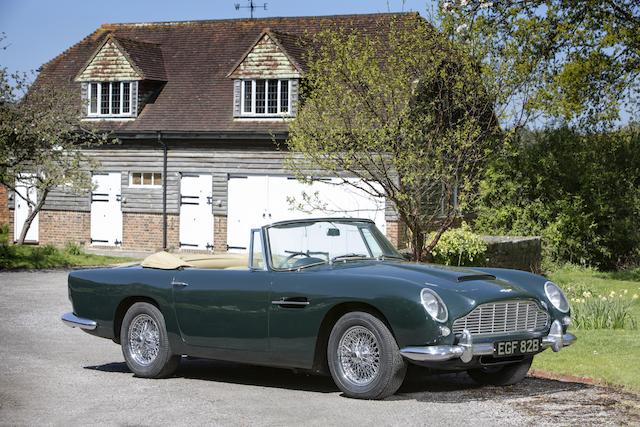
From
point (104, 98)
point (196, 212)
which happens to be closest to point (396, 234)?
point (196, 212)

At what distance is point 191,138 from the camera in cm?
3294

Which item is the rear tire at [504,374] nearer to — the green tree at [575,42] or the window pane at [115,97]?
the green tree at [575,42]

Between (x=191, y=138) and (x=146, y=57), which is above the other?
(x=146, y=57)

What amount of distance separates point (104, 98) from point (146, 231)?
4.41m

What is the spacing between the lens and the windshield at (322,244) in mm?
9820

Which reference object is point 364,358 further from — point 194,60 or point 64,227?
point 64,227

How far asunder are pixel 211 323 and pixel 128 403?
4.09ft

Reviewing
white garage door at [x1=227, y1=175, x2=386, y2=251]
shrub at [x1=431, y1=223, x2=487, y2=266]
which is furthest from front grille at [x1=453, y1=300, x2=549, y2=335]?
white garage door at [x1=227, y1=175, x2=386, y2=251]

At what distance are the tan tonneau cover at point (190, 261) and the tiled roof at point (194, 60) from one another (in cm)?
2043

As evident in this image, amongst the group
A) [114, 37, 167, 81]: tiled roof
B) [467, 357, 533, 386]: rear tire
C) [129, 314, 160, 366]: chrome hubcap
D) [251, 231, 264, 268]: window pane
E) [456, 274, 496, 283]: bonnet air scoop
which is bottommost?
[467, 357, 533, 386]: rear tire

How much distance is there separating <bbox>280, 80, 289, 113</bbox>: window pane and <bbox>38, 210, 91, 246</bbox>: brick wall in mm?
7304

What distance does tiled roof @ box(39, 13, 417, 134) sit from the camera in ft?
108

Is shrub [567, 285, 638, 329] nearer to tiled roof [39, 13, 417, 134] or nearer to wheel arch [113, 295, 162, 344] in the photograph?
wheel arch [113, 295, 162, 344]

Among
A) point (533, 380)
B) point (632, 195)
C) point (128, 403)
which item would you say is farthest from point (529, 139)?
point (128, 403)
